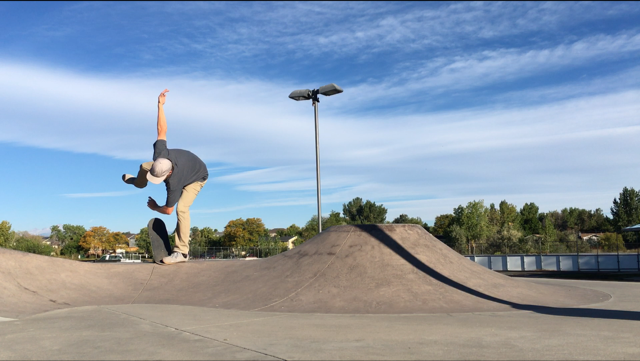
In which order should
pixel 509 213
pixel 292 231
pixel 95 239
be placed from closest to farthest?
1. pixel 95 239
2. pixel 509 213
3. pixel 292 231

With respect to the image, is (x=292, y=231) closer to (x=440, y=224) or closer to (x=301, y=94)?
(x=440, y=224)

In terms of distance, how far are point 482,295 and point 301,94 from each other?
8727 millimetres

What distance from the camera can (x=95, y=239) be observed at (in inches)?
3337

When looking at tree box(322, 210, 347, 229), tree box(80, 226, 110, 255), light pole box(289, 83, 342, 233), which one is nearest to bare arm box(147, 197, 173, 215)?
light pole box(289, 83, 342, 233)

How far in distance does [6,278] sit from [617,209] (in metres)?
98.7

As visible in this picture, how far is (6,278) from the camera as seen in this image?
38.5 feet

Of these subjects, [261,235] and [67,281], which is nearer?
[67,281]

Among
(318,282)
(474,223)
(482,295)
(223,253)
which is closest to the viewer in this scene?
(482,295)

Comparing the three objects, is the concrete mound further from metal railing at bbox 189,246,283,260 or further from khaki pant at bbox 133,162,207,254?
metal railing at bbox 189,246,283,260

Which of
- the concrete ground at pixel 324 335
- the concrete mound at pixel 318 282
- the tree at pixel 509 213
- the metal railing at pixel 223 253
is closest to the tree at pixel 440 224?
the tree at pixel 509 213

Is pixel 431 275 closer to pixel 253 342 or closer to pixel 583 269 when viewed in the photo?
pixel 253 342

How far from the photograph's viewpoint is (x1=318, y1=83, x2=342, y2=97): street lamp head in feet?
49.9

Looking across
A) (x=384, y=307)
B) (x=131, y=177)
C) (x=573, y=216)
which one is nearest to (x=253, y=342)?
(x=384, y=307)

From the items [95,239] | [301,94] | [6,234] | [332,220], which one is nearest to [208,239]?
[95,239]
